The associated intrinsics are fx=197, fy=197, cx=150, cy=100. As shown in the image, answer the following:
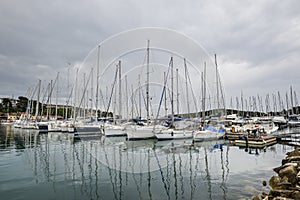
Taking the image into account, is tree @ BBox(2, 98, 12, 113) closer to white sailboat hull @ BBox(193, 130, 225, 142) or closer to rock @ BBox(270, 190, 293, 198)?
white sailboat hull @ BBox(193, 130, 225, 142)

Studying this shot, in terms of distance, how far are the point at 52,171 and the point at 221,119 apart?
1318 inches

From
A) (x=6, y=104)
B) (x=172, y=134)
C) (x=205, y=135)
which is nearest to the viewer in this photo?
(x=172, y=134)

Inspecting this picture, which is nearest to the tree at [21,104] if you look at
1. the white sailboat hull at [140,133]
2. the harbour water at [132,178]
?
the white sailboat hull at [140,133]

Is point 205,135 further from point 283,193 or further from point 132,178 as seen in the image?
point 283,193

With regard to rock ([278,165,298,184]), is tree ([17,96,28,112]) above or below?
above

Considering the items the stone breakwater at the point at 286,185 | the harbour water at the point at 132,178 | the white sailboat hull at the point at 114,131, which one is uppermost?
the white sailboat hull at the point at 114,131

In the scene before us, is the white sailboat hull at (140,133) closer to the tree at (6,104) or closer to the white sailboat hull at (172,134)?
the white sailboat hull at (172,134)

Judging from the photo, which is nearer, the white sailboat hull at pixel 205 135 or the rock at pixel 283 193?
the rock at pixel 283 193

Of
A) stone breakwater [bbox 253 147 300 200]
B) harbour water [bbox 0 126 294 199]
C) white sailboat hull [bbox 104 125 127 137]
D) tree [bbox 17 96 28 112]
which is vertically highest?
tree [bbox 17 96 28 112]

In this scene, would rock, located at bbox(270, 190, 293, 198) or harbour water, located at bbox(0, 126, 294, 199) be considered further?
harbour water, located at bbox(0, 126, 294, 199)

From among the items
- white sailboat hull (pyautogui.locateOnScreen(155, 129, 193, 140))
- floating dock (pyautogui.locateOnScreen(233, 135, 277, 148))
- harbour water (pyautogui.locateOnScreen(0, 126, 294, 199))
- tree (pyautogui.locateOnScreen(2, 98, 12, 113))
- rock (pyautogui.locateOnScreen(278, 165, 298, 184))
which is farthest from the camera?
tree (pyautogui.locateOnScreen(2, 98, 12, 113))

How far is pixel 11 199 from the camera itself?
830cm

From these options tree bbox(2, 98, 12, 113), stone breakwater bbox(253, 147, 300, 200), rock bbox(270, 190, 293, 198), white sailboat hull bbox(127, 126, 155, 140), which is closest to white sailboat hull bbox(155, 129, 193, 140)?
white sailboat hull bbox(127, 126, 155, 140)

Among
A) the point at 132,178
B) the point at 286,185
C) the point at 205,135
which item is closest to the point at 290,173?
the point at 286,185
